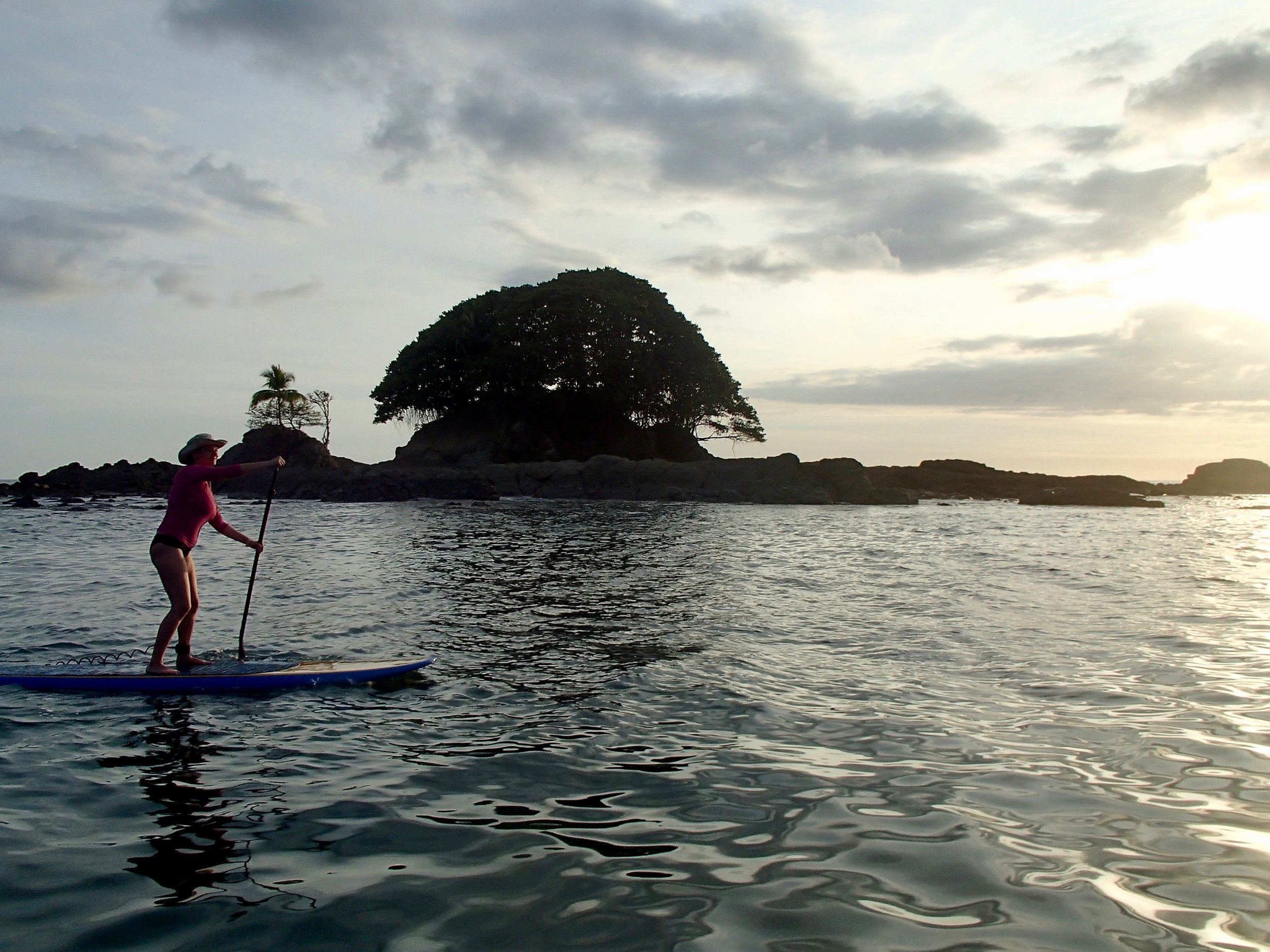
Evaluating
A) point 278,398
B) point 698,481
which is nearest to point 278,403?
point 278,398

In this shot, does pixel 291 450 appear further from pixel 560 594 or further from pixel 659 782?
pixel 659 782

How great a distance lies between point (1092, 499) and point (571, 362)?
36147 millimetres

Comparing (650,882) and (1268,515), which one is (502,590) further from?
(1268,515)

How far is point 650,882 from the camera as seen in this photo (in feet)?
13.1

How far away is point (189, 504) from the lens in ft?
28.4

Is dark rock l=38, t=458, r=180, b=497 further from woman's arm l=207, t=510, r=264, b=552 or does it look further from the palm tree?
woman's arm l=207, t=510, r=264, b=552

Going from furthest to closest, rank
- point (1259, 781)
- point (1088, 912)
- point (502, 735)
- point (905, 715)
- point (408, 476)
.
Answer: point (408, 476)
point (905, 715)
point (502, 735)
point (1259, 781)
point (1088, 912)

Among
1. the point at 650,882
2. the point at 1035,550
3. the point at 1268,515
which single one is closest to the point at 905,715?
the point at 650,882

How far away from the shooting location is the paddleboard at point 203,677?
7.75 metres

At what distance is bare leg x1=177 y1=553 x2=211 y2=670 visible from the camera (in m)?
8.46

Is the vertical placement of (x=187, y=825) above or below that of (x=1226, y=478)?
below

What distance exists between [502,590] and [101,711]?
7510 mm

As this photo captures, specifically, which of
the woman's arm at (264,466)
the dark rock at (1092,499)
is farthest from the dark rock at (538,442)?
the woman's arm at (264,466)

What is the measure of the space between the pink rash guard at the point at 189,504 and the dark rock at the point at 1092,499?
58.3 metres
